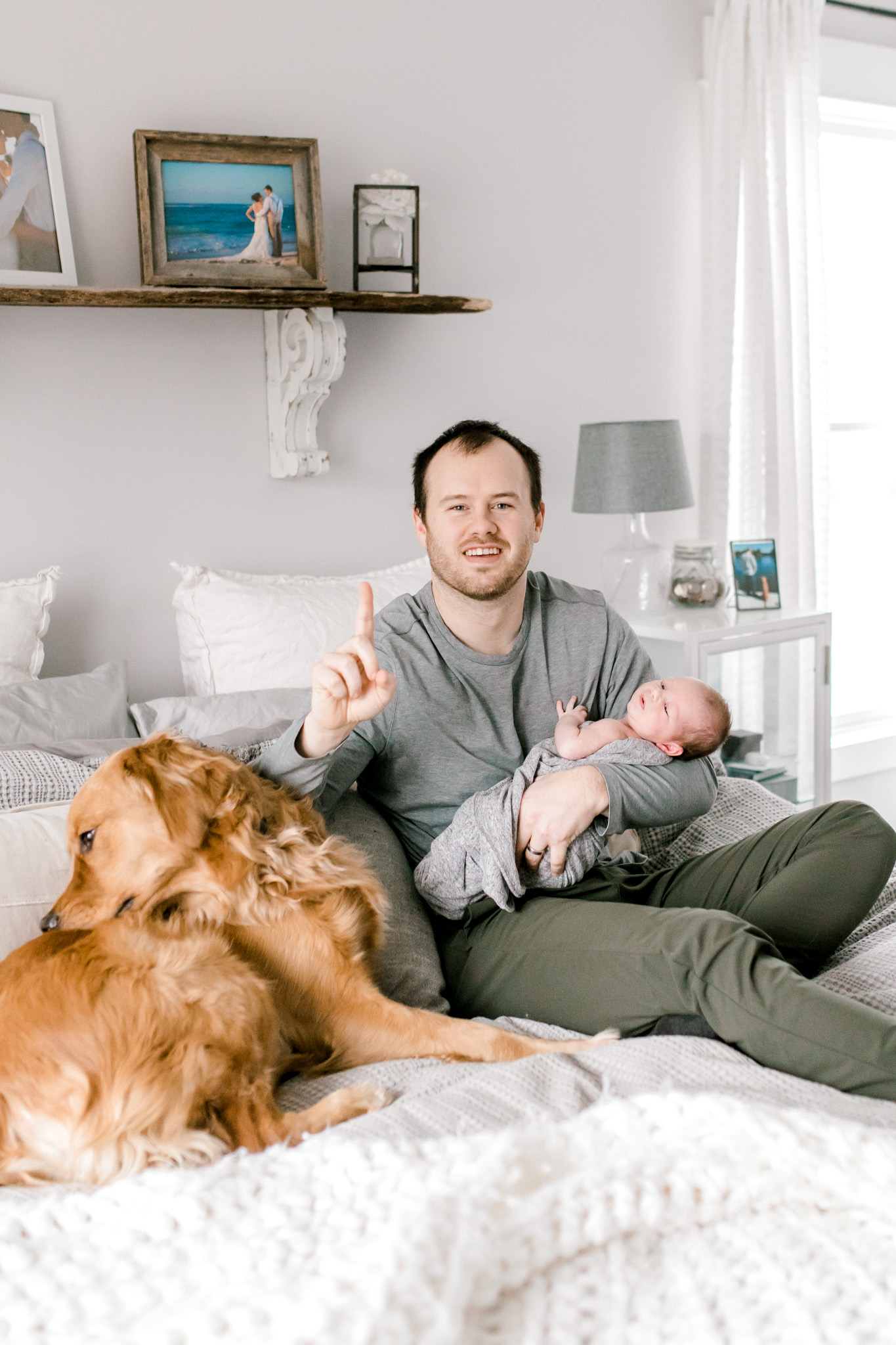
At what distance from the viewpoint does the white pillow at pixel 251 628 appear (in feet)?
7.16

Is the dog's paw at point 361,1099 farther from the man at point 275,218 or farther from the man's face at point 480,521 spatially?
the man at point 275,218

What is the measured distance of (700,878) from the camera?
1.66m

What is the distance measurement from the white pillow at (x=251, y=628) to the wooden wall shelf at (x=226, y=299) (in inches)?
21.2

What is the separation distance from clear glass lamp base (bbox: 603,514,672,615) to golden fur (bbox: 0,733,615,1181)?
1.82 meters

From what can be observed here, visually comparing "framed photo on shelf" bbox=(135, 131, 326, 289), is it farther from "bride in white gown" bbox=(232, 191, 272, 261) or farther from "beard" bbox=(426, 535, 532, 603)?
"beard" bbox=(426, 535, 532, 603)

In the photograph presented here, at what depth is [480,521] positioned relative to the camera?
1.69 meters

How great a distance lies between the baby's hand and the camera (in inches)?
67.9

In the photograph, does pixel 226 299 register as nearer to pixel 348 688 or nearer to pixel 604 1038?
pixel 348 688

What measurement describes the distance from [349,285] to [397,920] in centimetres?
171

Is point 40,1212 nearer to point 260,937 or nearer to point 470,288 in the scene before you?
point 260,937

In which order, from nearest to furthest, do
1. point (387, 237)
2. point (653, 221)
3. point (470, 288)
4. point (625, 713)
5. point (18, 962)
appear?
point (18, 962)
point (625, 713)
point (387, 237)
point (470, 288)
point (653, 221)

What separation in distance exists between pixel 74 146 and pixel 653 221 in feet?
5.64

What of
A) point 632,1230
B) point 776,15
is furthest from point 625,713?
point 776,15

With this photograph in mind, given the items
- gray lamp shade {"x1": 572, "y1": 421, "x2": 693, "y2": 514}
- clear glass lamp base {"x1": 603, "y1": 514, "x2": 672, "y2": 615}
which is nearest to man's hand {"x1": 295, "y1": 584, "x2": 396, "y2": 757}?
gray lamp shade {"x1": 572, "y1": 421, "x2": 693, "y2": 514}
